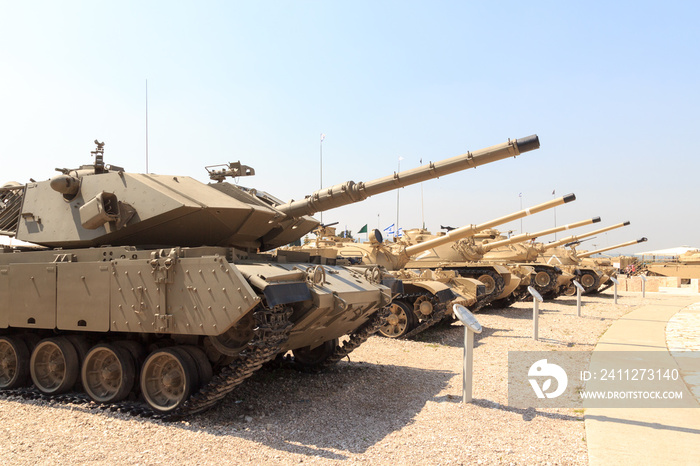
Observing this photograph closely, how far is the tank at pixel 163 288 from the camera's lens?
7391 millimetres

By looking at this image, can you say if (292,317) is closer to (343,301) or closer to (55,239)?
(343,301)

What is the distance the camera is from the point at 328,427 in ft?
23.8

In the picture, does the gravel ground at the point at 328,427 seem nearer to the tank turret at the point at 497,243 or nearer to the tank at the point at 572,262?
the tank turret at the point at 497,243

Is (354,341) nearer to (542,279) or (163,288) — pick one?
(163,288)

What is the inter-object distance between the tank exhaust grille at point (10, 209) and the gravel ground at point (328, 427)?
10.5 ft

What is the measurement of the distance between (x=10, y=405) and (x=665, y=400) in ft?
30.8

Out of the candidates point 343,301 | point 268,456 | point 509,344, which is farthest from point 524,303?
point 268,456

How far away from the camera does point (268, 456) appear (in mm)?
6195

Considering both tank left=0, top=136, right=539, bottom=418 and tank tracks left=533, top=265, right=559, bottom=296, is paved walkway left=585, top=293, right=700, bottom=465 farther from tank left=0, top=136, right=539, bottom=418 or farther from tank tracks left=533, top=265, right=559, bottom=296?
tank tracks left=533, top=265, right=559, bottom=296

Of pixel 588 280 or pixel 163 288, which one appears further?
pixel 588 280

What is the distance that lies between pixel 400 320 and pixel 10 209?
8915 millimetres

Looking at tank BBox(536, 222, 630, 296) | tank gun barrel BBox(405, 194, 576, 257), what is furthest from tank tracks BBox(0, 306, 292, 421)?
tank BBox(536, 222, 630, 296)

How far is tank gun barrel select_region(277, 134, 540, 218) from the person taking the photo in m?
8.59
